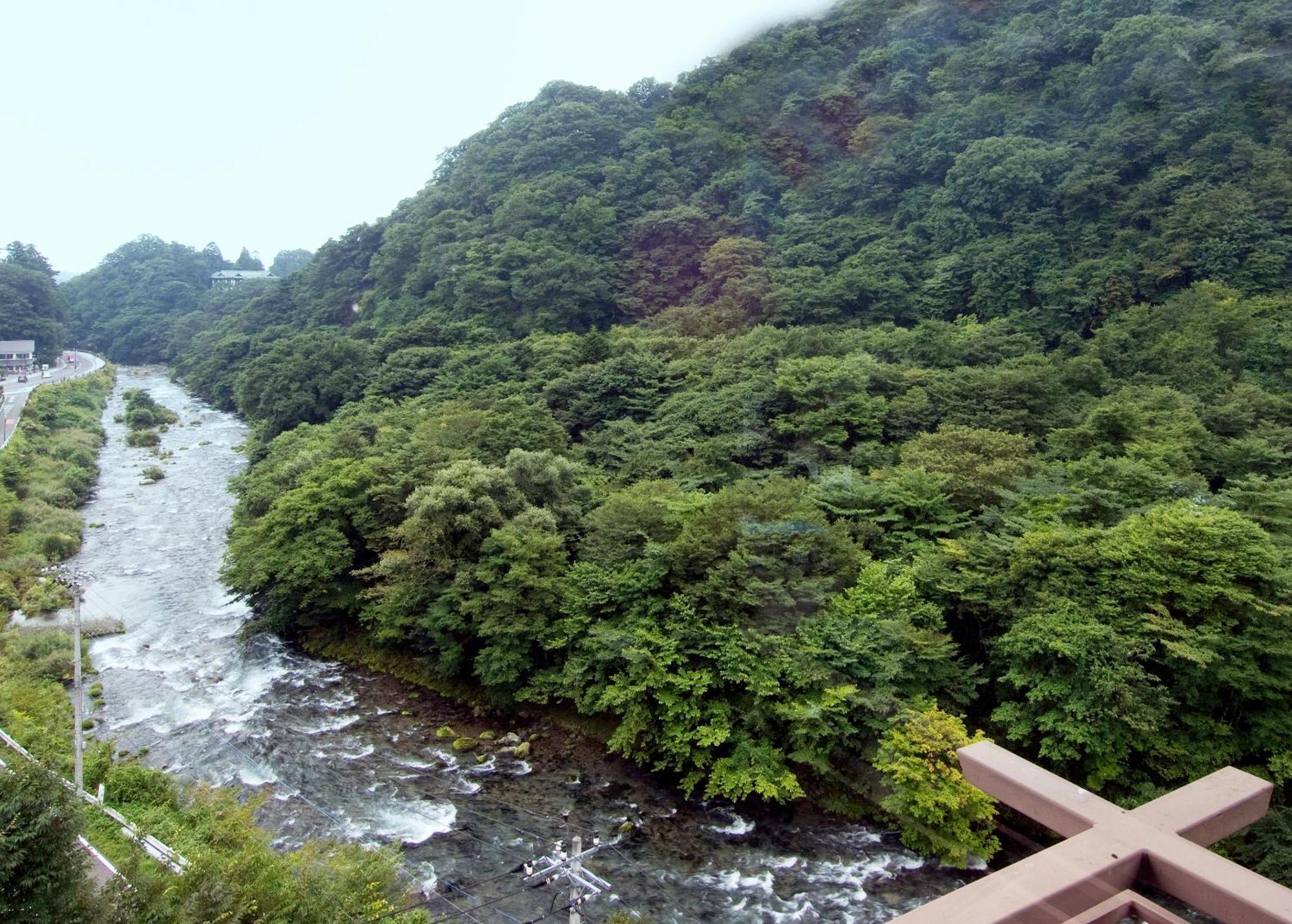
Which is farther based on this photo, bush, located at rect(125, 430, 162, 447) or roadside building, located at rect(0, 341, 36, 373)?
roadside building, located at rect(0, 341, 36, 373)

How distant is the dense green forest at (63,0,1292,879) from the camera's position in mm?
13672

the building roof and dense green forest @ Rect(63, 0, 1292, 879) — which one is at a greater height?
the building roof

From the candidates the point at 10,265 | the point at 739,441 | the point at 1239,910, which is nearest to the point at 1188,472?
the point at 739,441

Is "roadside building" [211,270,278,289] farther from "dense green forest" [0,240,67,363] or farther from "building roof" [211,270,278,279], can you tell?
"dense green forest" [0,240,67,363]

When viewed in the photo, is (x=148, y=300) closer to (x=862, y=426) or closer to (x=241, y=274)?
(x=241, y=274)

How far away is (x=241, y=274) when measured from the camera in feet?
327

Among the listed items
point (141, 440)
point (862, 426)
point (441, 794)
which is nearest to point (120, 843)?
point (441, 794)

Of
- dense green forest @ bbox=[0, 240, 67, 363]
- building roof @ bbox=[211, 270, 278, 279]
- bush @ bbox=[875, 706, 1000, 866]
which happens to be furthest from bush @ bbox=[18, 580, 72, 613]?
building roof @ bbox=[211, 270, 278, 279]

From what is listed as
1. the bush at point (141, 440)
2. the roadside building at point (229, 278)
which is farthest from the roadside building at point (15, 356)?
the roadside building at point (229, 278)

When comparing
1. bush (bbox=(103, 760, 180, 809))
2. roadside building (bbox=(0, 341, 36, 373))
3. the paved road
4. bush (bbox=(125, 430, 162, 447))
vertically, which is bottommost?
bush (bbox=(103, 760, 180, 809))

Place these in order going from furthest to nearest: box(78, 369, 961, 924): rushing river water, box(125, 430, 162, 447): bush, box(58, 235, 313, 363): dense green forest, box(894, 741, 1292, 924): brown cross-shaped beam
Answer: box(58, 235, 313, 363): dense green forest → box(125, 430, 162, 447): bush → box(78, 369, 961, 924): rushing river water → box(894, 741, 1292, 924): brown cross-shaped beam

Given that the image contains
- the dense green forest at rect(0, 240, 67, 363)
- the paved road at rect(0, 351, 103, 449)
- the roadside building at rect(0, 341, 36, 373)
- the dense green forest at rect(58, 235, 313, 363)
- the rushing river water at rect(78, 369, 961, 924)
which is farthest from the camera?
the dense green forest at rect(58, 235, 313, 363)

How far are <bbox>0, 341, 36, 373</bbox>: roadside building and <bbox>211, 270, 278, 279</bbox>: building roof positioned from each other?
32263mm

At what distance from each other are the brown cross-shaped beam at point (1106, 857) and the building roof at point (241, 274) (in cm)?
10058
